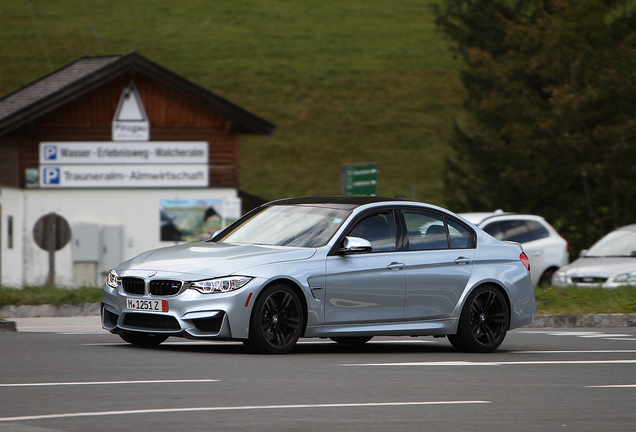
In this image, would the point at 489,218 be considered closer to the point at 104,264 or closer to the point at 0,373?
the point at 104,264

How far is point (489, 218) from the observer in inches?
818

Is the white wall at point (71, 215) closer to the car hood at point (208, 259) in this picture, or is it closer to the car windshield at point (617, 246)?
the car windshield at point (617, 246)

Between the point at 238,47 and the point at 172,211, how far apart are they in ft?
168

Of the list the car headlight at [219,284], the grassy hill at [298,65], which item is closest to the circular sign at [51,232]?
the car headlight at [219,284]

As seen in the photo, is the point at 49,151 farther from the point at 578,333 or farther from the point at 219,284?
the point at 219,284

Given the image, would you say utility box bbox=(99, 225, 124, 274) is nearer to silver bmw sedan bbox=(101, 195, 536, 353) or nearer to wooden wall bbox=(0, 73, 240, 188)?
wooden wall bbox=(0, 73, 240, 188)

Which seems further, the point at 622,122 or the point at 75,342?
the point at 622,122

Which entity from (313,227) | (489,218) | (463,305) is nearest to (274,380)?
(313,227)

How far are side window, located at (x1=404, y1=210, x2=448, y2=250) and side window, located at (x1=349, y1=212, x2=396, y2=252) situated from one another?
8.0 inches


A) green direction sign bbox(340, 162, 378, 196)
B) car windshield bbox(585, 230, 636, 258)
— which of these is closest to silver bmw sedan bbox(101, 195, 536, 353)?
car windshield bbox(585, 230, 636, 258)

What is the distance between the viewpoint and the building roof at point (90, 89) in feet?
82.8

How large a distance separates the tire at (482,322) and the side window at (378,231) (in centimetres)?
107

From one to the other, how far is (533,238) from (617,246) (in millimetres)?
1764

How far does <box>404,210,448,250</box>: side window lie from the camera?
36.1ft
